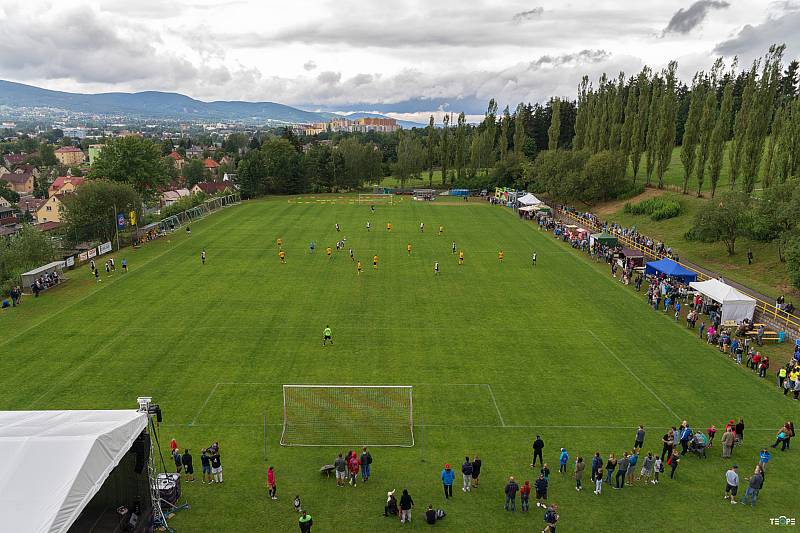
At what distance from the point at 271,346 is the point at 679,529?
17.7 m

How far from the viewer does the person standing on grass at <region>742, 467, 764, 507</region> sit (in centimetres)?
1450

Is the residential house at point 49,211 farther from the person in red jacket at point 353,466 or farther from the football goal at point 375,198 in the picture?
the person in red jacket at point 353,466

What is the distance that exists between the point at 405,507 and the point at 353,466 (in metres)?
2.15

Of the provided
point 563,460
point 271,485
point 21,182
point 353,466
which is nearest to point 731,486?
point 563,460

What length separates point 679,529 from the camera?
13.9m

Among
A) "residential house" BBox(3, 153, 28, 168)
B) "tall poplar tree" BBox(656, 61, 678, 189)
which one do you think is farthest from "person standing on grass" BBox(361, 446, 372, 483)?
"residential house" BBox(3, 153, 28, 168)

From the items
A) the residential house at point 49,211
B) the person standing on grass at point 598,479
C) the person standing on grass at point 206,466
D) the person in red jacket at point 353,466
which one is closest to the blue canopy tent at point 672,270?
the person standing on grass at point 598,479

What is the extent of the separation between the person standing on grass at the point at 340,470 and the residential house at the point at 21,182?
469 feet

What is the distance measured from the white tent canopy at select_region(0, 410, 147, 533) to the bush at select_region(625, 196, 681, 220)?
182 feet

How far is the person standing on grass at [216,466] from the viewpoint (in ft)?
49.8

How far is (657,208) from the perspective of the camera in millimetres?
58500

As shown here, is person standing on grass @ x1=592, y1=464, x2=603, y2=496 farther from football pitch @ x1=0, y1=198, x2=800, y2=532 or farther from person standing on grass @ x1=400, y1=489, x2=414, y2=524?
person standing on grass @ x1=400, y1=489, x2=414, y2=524

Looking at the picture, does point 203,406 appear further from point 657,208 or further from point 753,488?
point 657,208

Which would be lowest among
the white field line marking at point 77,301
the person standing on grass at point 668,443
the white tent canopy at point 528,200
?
the white field line marking at point 77,301
